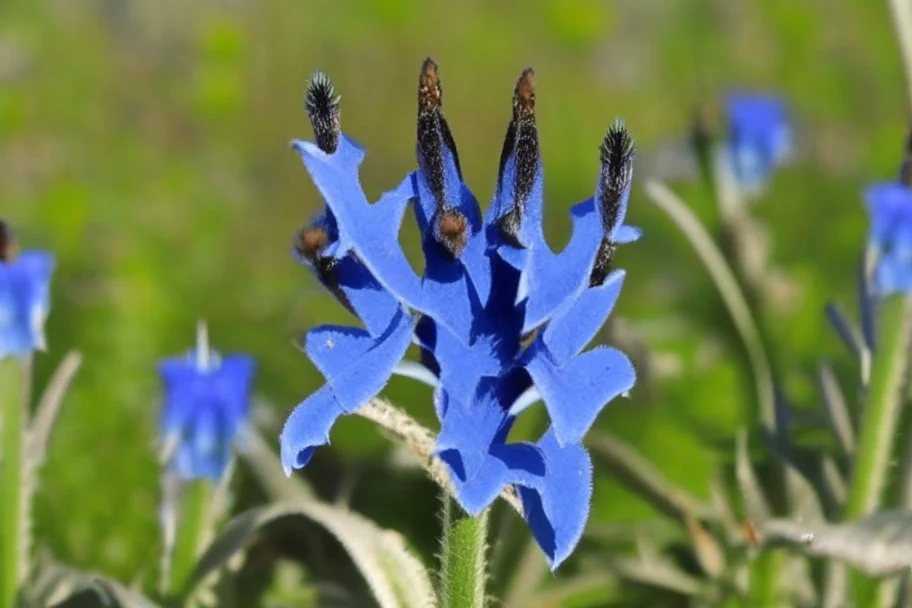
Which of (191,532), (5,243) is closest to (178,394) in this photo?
(191,532)

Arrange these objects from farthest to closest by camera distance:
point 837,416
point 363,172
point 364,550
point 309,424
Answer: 1. point 363,172
2. point 837,416
3. point 364,550
4. point 309,424

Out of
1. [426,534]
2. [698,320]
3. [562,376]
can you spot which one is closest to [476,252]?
[562,376]

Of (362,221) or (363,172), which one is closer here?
(362,221)

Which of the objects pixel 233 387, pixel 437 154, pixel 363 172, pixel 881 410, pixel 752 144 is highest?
pixel 363 172

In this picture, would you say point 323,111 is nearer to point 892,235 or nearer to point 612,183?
point 612,183

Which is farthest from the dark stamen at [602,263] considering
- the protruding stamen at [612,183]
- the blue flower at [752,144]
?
the blue flower at [752,144]

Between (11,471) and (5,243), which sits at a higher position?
(5,243)

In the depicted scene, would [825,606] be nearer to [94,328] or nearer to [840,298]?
[840,298]
